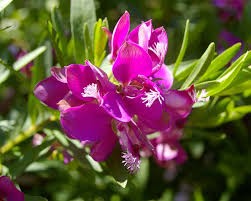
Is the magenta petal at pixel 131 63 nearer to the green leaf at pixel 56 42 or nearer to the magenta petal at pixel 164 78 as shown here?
the magenta petal at pixel 164 78

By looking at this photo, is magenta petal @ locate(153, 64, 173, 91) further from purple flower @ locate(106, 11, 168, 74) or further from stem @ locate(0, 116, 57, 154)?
stem @ locate(0, 116, 57, 154)

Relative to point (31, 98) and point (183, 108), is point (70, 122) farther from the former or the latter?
point (31, 98)

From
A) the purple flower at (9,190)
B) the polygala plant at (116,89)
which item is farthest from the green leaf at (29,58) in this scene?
the purple flower at (9,190)

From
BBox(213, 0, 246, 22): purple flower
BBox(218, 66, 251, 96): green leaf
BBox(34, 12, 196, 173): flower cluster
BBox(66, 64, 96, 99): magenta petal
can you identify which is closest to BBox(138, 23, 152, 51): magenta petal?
BBox(34, 12, 196, 173): flower cluster

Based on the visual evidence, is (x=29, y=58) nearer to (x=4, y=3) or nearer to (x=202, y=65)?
(x=4, y=3)

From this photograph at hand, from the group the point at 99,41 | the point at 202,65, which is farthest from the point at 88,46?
the point at 202,65

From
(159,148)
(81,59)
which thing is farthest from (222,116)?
(81,59)
